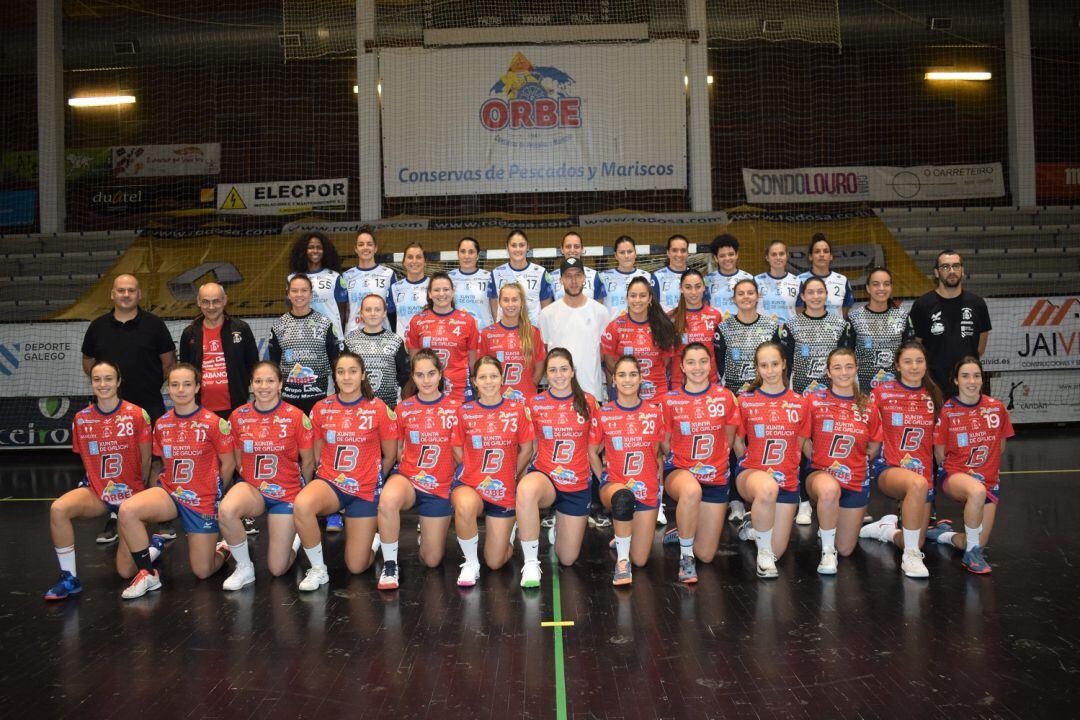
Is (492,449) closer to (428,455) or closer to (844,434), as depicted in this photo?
(428,455)

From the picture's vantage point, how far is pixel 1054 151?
14391 mm

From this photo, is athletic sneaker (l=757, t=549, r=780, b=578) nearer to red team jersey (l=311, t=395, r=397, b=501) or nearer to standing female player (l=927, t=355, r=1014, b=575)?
standing female player (l=927, t=355, r=1014, b=575)

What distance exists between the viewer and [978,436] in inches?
208

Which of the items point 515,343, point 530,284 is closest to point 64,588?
point 515,343

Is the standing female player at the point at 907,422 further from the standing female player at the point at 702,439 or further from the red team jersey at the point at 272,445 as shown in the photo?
the red team jersey at the point at 272,445

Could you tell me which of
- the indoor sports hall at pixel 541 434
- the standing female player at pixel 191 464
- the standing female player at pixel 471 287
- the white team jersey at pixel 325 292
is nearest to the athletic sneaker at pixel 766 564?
the indoor sports hall at pixel 541 434

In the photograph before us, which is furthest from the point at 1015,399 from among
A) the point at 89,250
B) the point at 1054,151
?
the point at 89,250

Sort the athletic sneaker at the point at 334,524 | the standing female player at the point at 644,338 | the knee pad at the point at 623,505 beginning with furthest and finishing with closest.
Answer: the athletic sneaker at the point at 334,524, the standing female player at the point at 644,338, the knee pad at the point at 623,505

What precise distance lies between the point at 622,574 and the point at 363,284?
10.3 ft

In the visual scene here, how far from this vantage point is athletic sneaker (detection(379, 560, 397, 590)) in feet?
15.9

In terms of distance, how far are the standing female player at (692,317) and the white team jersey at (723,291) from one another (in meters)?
0.42

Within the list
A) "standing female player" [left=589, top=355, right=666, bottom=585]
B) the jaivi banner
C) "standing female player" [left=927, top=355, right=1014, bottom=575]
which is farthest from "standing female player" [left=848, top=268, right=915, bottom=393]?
the jaivi banner

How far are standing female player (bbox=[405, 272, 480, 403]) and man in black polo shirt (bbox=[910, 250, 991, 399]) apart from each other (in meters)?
3.25

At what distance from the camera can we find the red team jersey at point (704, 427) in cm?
520
